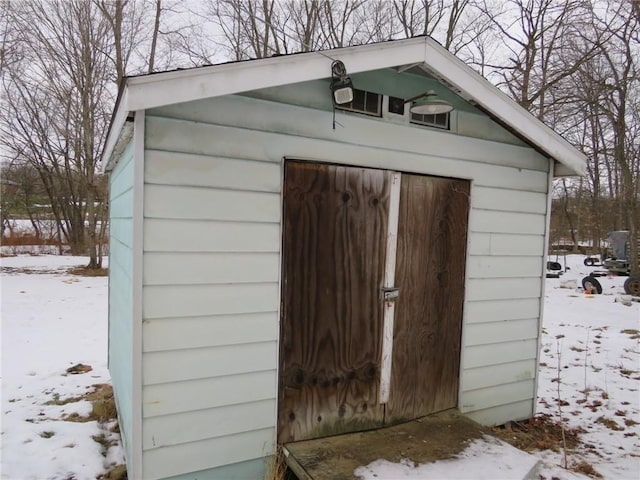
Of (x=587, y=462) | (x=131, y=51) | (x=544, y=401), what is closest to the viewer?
(x=587, y=462)

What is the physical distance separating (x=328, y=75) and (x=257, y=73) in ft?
1.45

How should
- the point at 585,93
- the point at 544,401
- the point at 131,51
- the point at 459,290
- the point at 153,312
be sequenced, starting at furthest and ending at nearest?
the point at 131,51 → the point at 585,93 → the point at 544,401 → the point at 459,290 → the point at 153,312

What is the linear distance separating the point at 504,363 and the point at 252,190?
2.73 metres

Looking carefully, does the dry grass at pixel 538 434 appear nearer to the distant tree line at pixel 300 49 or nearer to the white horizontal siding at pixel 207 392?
the white horizontal siding at pixel 207 392

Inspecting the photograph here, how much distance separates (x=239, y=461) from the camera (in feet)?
8.41

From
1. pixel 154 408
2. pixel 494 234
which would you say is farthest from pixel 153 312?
pixel 494 234

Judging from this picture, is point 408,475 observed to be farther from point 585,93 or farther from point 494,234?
point 585,93

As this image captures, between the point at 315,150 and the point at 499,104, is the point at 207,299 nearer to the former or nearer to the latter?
the point at 315,150

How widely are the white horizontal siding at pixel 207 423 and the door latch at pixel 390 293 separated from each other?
1.06 meters

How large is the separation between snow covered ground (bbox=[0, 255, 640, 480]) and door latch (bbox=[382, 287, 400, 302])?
105 cm

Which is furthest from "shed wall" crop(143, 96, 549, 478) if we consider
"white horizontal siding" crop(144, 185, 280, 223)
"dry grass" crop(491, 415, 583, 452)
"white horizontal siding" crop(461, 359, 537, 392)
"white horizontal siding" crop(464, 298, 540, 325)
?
"dry grass" crop(491, 415, 583, 452)

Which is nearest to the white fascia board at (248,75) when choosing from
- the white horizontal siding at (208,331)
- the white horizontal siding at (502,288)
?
the white horizontal siding at (208,331)

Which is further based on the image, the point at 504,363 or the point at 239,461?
the point at 504,363

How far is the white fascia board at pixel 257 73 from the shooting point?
6.60ft
